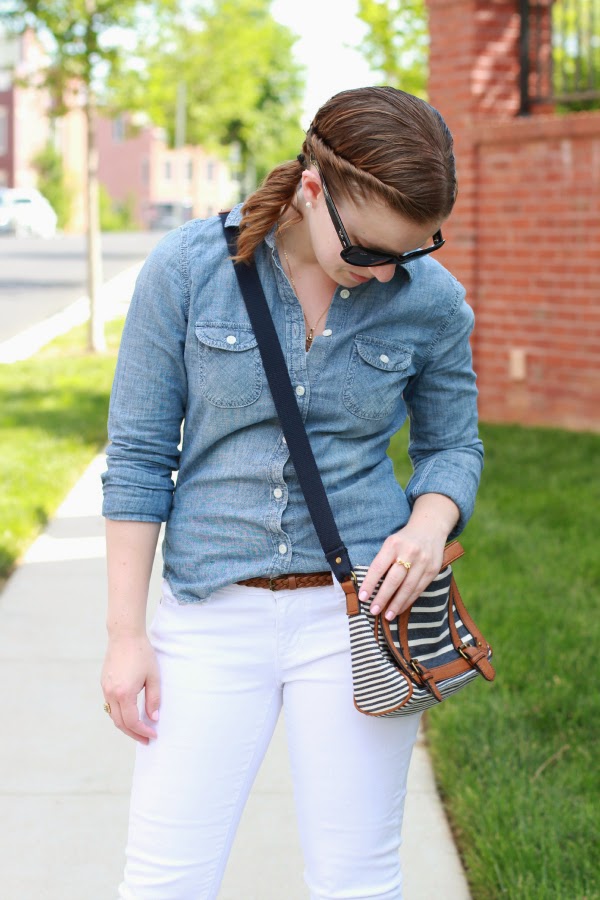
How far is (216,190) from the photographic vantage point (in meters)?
81.0

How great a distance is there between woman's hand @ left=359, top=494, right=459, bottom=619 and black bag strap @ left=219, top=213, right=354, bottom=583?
0.05 metres

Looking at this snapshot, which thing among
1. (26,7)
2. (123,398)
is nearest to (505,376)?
(26,7)

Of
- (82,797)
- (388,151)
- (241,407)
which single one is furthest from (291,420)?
(82,797)

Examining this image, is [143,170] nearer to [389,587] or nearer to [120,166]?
[120,166]

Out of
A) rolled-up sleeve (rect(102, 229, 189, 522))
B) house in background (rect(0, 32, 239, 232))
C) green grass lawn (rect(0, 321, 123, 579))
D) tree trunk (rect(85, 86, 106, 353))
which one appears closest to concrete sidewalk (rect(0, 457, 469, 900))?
green grass lawn (rect(0, 321, 123, 579))

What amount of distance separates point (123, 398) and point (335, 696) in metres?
0.57

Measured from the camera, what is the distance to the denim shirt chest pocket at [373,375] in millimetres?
1886

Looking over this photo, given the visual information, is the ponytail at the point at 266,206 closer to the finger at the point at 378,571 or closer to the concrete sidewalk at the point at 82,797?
the finger at the point at 378,571

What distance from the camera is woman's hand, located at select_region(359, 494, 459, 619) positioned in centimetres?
183

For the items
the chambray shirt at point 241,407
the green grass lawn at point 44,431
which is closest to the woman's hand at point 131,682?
the chambray shirt at point 241,407

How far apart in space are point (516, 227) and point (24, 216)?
120 ft

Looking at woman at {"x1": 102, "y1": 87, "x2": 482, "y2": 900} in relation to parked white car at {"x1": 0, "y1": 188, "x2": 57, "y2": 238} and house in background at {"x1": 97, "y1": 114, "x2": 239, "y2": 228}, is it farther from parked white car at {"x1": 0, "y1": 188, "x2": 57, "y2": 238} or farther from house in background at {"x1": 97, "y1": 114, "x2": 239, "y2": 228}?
house in background at {"x1": 97, "y1": 114, "x2": 239, "y2": 228}

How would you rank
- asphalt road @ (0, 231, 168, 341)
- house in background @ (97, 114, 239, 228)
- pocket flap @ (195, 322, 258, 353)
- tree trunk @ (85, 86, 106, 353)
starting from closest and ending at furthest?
pocket flap @ (195, 322, 258, 353) < tree trunk @ (85, 86, 106, 353) < asphalt road @ (0, 231, 168, 341) < house in background @ (97, 114, 239, 228)

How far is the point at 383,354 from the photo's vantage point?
1.91m
